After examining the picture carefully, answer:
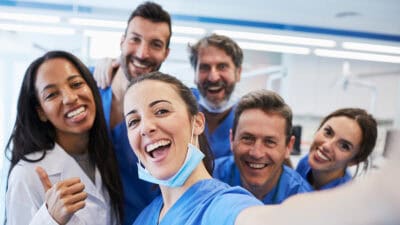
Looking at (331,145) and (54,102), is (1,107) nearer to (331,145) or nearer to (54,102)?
(54,102)

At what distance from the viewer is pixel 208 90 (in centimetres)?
180

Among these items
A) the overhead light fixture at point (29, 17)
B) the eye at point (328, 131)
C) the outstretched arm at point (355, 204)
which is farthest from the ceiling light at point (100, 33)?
the outstretched arm at point (355, 204)

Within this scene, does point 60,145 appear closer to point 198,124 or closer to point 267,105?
point 198,124

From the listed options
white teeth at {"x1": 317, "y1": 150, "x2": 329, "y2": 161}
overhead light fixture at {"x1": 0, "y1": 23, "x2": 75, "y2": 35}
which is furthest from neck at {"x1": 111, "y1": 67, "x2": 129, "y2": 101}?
overhead light fixture at {"x1": 0, "y1": 23, "x2": 75, "y2": 35}

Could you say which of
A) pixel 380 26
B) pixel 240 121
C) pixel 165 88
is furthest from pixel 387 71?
pixel 165 88

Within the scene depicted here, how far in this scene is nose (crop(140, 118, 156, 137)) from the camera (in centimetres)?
101

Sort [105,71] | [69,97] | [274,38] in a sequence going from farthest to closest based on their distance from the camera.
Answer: [274,38], [105,71], [69,97]

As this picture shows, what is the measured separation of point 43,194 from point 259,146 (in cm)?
83

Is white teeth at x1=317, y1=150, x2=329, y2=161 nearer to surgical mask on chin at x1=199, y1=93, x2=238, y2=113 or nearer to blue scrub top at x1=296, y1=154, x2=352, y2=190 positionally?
blue scrub top at x1=296, y1=154, x2=352, y2=190

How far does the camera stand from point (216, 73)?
69.6 inches

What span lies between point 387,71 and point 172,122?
13.6 ft

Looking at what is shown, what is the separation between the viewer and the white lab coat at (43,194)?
1.12 meters

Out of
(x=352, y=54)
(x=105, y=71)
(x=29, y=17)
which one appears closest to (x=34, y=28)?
(x=29, y=17)

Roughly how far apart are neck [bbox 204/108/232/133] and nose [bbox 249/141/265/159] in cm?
47
